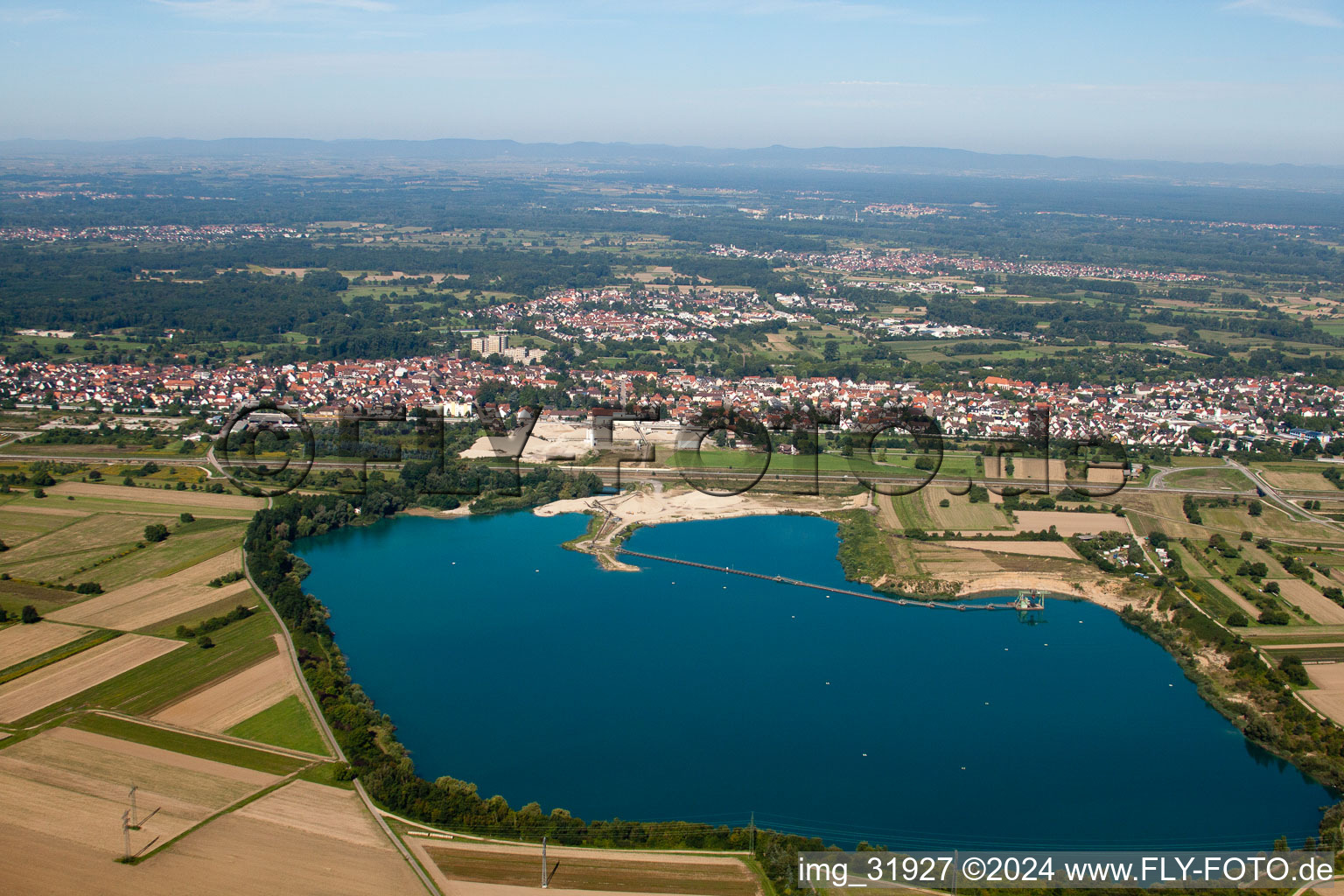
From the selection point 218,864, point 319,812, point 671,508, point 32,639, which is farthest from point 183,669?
point 671,508

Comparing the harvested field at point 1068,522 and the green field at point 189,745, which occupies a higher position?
the harvested field at point 1068,522

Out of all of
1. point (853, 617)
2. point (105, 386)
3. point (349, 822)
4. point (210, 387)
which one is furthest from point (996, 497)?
point (105, 386)

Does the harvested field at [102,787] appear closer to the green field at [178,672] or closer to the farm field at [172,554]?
the green field at [178,672]

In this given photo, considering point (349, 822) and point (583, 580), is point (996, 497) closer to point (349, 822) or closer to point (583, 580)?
point (583, 580)

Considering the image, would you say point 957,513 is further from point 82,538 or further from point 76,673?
Answer: point 82,538

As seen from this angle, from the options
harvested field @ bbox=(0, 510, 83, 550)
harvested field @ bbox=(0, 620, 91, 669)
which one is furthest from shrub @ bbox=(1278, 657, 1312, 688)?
harvested field @ bbox=(0, 510, 83, 550)

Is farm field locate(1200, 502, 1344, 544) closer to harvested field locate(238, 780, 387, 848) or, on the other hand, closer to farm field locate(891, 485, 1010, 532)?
farm field locate(891, 485, 1010, 532)

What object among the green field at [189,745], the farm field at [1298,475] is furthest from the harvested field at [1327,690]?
the green field at [189,745]
